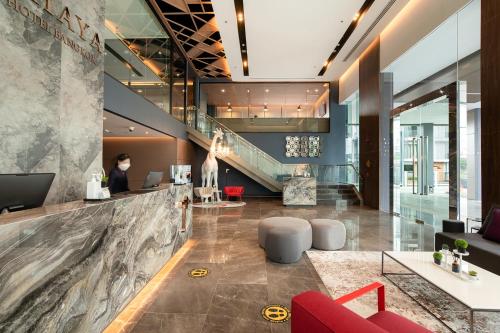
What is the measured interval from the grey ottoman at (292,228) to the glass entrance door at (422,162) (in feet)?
12.2

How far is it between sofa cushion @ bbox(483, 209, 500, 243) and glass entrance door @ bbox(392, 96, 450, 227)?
208cm

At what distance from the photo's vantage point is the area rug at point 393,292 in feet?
7.91

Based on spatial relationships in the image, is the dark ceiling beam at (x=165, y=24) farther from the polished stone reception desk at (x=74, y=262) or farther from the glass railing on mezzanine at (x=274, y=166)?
the polished stone reception desk at (x=74, y=262)

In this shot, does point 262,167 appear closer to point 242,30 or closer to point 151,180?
point 242,30

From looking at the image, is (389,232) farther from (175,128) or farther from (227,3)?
(175,128)

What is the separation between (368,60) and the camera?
30.0 feet

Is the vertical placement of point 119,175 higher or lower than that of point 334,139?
lower

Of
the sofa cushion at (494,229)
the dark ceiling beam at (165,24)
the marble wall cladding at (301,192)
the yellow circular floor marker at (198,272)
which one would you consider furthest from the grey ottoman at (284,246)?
the dark ceiling beam at (165,24)

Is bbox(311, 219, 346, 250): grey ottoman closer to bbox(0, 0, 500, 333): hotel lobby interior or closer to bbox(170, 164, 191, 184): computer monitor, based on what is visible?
bbox(0, 0, 500, 333): hotel lobby interior

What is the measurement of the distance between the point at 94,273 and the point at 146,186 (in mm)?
1963

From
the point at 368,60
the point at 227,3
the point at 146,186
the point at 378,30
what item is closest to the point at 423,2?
the point at 378,30

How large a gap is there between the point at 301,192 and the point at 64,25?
8.28 meters

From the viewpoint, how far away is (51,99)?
3143 mm

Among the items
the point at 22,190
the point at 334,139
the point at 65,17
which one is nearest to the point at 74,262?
the point at 22,190
